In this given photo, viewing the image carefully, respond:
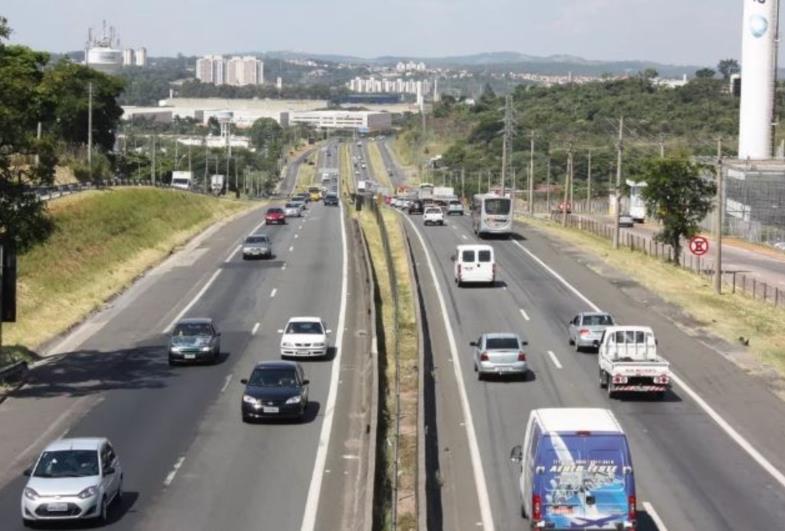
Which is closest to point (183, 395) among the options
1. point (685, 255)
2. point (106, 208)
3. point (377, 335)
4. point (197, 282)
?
point (377, 335)

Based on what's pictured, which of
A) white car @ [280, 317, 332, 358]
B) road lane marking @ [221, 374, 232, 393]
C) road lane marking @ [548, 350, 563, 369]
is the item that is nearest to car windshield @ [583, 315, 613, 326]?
road lane marking @ [548, 350, 563, 369]

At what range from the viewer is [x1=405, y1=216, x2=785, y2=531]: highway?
2709 centimetres

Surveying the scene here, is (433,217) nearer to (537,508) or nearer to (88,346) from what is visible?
(88,346)

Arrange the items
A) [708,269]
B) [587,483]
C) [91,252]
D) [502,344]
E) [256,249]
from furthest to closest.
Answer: [708,269]
[256,249]
[91,252]
[502,344]
[587,483]

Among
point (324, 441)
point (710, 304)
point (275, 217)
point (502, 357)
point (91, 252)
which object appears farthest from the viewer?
point (275, 217)

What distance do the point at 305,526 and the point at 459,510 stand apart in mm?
3318

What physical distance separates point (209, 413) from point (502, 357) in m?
9.20

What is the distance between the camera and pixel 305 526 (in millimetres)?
25031

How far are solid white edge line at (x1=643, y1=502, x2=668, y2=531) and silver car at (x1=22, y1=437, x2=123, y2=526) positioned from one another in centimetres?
1018

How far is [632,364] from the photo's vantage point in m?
38.0

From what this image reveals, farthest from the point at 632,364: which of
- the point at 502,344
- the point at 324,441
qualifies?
the point at 324,441

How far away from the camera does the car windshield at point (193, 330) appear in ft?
148

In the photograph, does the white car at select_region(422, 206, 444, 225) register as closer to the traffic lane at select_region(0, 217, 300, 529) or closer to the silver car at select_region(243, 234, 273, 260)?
the silver car at select_region(243, 234, 273, 260)

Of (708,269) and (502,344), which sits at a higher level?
(502,344)
